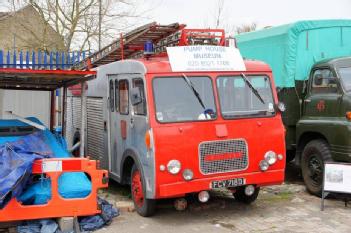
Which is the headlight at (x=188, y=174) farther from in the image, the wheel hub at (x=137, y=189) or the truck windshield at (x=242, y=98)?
the truck windshield at (x=242, y=98)

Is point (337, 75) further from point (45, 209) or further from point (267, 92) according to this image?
point (45, 209)

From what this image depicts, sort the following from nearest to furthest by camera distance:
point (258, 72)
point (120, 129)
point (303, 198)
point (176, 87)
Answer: point (176, 87) → point (258, 72) → point (120, 129) → point (303, 198)

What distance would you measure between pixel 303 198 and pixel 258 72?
8.30ft

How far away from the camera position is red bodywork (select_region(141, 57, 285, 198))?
20.4 ft

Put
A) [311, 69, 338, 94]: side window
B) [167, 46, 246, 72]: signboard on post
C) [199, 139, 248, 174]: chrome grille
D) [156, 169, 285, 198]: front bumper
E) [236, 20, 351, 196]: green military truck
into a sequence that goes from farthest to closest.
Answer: [311, 69, 338, 94]: side window
[236, 20, 351, 196]: green military truck
[167, 46, 246, 72]: signboard on post
[199, 139, 248, 174]: chrome grille
[156, 169, 285, 198]: front bumper

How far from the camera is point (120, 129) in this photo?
7664mm

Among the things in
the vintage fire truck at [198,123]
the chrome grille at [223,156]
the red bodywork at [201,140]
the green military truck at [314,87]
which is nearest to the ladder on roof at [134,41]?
the vintage fire truck at [198,123]

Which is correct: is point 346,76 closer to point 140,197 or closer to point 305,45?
point 305,45

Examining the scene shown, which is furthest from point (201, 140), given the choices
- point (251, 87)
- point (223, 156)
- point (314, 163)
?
point (314, 163)


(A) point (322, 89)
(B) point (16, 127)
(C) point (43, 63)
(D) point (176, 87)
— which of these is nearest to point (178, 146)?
(D) point (176, 87)

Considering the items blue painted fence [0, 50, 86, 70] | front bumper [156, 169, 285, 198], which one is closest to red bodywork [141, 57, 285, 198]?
front bumper [156, 169, 285, 198]

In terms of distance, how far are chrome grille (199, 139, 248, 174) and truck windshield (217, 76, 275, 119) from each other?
43cm

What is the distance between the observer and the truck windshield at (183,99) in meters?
6.47

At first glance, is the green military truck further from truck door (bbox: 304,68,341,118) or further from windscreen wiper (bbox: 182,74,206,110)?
windscreen wiper (bbox: 182,74,206,110)
